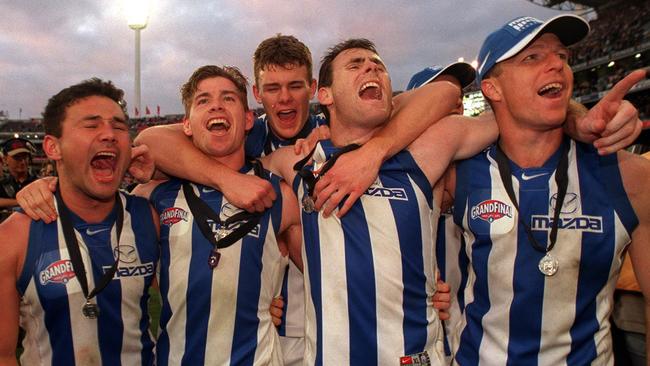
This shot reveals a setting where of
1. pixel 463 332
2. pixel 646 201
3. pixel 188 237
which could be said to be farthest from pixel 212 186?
pixel 646 201

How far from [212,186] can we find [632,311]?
7.49 ft

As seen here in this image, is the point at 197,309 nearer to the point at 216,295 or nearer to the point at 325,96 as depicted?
the point at 216,295

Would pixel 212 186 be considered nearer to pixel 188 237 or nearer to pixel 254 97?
pixel 188 237

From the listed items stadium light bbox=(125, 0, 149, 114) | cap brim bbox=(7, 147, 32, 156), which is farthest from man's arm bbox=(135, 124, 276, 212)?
stadium light bbox=(125, 0, 149, 114)

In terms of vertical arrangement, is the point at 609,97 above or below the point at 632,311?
above

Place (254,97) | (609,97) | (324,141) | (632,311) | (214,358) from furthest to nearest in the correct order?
(254,97) → (324,141) → (632,311) → (214,358) → (609,97)

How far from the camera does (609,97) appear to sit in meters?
2.07

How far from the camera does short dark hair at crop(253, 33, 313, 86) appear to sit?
3416 millimetres

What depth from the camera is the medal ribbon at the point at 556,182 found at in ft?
7.27

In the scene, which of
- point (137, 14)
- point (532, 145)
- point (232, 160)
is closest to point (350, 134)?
point (232, 160)

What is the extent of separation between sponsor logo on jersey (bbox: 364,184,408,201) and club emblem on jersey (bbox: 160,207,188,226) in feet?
3.16

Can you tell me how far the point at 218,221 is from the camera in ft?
8.38

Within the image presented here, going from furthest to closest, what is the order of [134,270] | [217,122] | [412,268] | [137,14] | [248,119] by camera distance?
[137,14] → [248,119] → [217,122] → [134,270] → [412,268]

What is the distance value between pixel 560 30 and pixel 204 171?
191 cm
